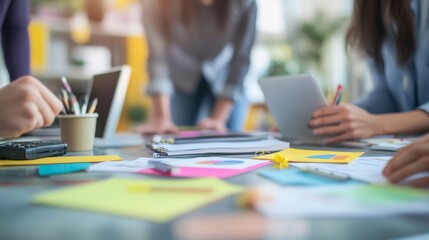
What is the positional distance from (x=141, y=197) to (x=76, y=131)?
1.67 feet

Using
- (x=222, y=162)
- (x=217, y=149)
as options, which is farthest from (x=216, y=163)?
(x=217, y=149)

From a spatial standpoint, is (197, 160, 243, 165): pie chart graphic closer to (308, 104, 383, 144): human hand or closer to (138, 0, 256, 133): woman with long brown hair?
(308, 104, 383, 144): human hand

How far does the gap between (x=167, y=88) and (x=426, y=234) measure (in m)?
1.39

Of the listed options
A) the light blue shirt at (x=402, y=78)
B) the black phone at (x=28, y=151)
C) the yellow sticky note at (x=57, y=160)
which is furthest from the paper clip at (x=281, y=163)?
the light blue shirt at (x=402, y=78)

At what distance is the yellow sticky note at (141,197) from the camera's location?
34 cm

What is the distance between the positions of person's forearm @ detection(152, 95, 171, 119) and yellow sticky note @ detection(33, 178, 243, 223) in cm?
112

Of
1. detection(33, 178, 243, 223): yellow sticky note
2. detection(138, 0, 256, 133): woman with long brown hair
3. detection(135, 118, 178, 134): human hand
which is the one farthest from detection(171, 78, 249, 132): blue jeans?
detection(33, 178, 243, 223): yellow sticky note

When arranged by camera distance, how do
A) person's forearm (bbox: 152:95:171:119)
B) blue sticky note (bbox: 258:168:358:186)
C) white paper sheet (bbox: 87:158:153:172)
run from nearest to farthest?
blue sticky note (bbox: 258:168:358:186), white paper sheet (bbox: 87:158:153:172), person's forearm (bbox: 152:95:171:119)

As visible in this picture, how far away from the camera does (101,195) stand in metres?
0.40

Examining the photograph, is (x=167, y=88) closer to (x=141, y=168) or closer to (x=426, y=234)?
(x=141, y=168)

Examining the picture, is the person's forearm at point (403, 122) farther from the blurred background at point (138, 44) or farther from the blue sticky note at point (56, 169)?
the blurred background at point (138, 44)

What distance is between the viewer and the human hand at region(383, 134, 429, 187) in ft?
1.46

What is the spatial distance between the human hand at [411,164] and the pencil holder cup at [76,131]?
1.98 feet

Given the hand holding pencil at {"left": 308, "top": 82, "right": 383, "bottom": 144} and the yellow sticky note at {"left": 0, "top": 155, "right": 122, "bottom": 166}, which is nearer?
the yellow sticky note at {"left": 0, "top": 155, "right": 122, "bottom": 166}
